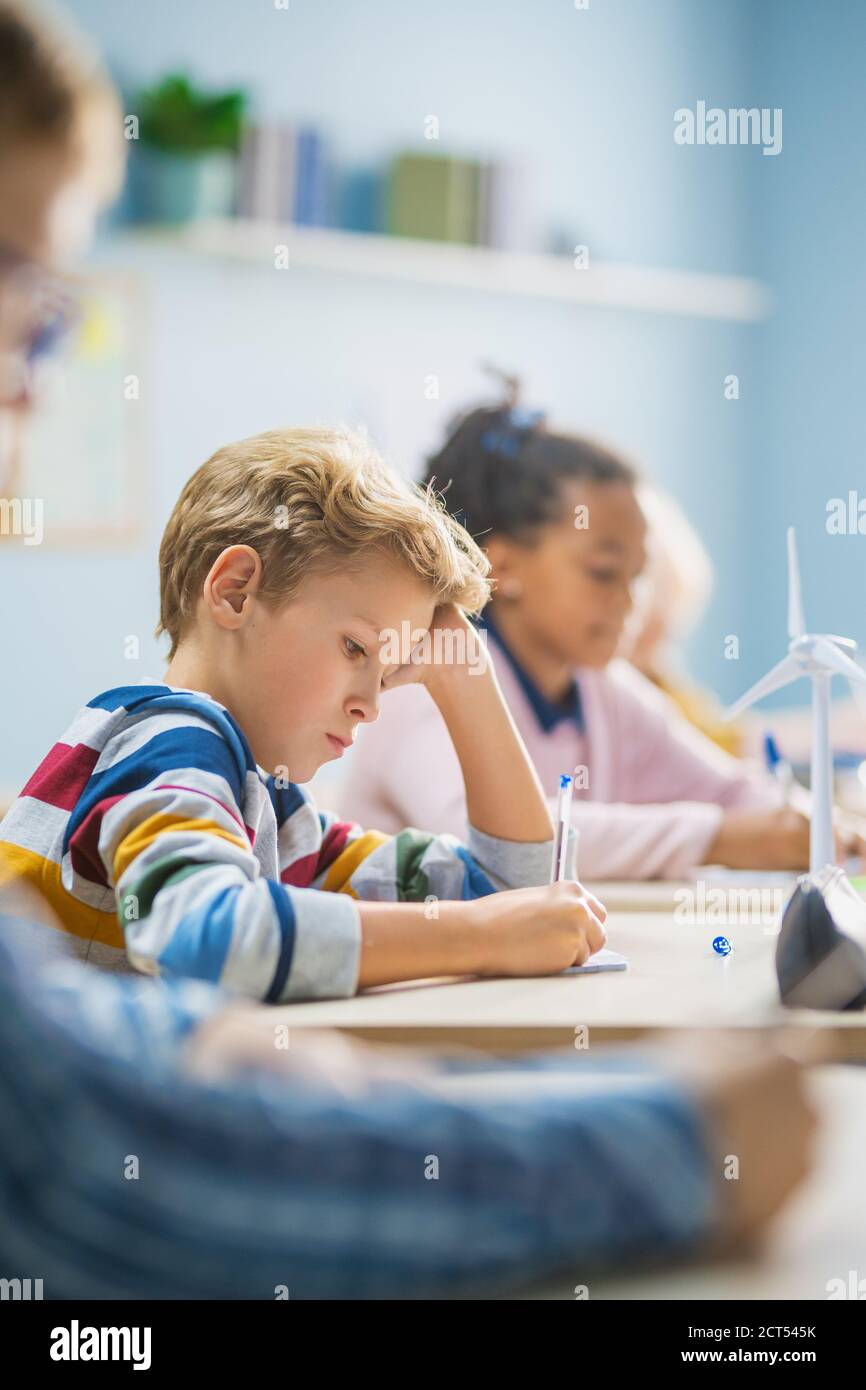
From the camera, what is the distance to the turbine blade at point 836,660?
115 centimetres

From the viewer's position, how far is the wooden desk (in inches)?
31.4

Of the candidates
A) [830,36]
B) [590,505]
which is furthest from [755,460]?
[590,505]

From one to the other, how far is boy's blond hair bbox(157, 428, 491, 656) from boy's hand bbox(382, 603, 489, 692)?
0.02 m

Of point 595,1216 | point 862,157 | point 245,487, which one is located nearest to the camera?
point 595,1216

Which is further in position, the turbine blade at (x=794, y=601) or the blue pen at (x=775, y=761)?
the blue pen at (x=775, y=761)

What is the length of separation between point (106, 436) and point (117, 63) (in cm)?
84

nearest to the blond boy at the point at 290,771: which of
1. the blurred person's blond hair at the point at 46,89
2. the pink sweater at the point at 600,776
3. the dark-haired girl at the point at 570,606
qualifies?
the pink sweater at the point at 600,776

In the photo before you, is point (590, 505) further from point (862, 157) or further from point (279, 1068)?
point (862, 157)

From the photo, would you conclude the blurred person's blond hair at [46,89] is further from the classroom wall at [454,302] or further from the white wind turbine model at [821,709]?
the classroom wall at [454,302]

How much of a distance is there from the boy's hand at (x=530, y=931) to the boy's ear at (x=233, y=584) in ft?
0.91

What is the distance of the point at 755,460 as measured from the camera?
4715mm

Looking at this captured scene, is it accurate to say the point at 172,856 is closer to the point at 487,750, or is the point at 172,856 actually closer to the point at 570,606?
the point at 487,750

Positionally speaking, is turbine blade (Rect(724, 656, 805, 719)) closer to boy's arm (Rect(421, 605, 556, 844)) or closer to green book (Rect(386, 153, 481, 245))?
boy's arm (Rect(421, 605, 556, 844))

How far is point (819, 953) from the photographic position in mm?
887
